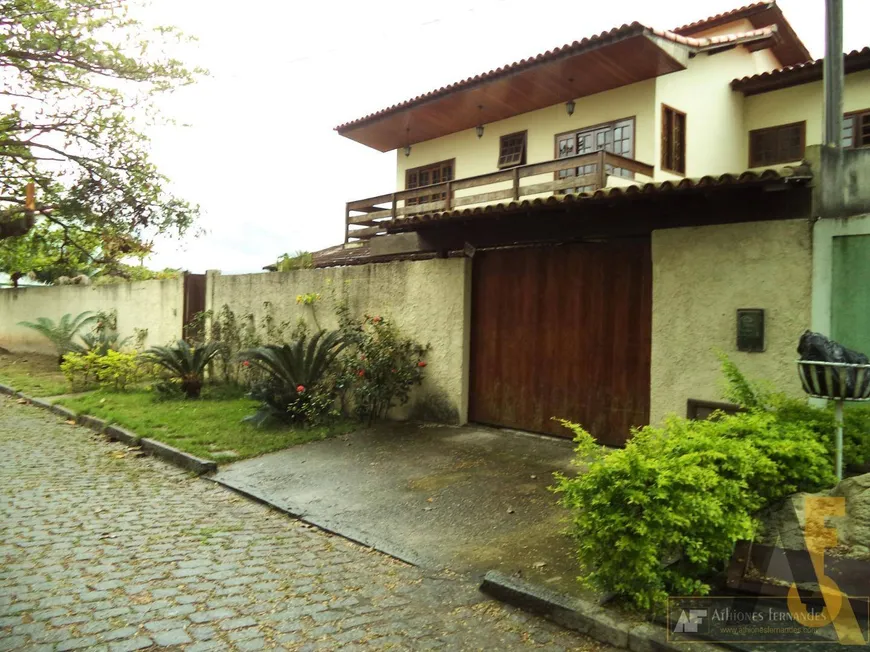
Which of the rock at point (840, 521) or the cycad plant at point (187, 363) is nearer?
the rock at point (840, 521)

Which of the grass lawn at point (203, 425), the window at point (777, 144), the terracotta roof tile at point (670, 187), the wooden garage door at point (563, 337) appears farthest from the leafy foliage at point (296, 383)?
the window at point (777, 144)

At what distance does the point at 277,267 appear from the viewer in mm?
12016

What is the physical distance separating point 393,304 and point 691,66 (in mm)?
7781

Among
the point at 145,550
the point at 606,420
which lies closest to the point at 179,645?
the point at 145,550

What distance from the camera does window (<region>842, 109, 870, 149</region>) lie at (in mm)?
11023

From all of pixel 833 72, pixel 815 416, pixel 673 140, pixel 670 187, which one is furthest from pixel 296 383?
pixel 673 140

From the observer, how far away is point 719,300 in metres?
A: 5.43

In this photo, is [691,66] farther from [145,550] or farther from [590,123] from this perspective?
[145,550]

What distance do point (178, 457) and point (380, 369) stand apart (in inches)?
100

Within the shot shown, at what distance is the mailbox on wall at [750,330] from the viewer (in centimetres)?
515

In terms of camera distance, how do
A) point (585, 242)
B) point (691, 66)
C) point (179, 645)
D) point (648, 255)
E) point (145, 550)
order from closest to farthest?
point (179, 645) → point (145, 550) → point (648, 255) → point (585, 242) → point (691, 66)

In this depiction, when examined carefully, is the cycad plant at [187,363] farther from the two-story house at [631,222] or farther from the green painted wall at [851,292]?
the green painted wall at [851,292]

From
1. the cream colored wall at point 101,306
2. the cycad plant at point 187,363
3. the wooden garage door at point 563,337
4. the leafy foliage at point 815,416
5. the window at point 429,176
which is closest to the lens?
the leafy foliage at point 815,416

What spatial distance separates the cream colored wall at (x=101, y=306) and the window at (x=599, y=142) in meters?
8.32
